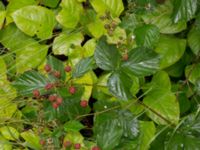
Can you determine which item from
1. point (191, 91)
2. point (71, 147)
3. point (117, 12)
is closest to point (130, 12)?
point (117, 12)

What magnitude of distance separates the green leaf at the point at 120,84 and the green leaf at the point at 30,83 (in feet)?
0.63

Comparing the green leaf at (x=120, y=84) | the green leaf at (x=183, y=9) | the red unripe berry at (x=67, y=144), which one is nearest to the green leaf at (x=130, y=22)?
the green leaf at (x=183, y=9)

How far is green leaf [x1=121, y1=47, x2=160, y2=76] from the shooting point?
42.9 inches

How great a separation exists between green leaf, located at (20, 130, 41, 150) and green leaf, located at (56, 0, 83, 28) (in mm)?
348

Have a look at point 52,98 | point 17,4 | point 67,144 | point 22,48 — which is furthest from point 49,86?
point 17,4

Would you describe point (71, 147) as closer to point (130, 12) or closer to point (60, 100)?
point (60, 100)

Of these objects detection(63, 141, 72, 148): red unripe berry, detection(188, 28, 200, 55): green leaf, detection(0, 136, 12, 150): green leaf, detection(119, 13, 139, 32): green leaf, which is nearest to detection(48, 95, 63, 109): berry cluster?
detection(63, 141, 72, 148): red unripe berry

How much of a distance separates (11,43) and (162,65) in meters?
0.50

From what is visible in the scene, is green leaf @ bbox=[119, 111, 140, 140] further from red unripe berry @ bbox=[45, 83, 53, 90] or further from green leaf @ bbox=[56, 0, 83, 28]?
green leaf @ bbox=[56, 0, 83, 28]

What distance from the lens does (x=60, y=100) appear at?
1.13 m

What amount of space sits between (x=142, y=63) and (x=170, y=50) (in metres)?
0.22

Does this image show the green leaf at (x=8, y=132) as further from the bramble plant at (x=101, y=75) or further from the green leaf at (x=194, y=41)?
the green leaf at (x=194, y=41)

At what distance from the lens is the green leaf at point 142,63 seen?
1091 millimetres

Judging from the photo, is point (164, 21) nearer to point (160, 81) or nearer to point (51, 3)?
point (160, 81)
